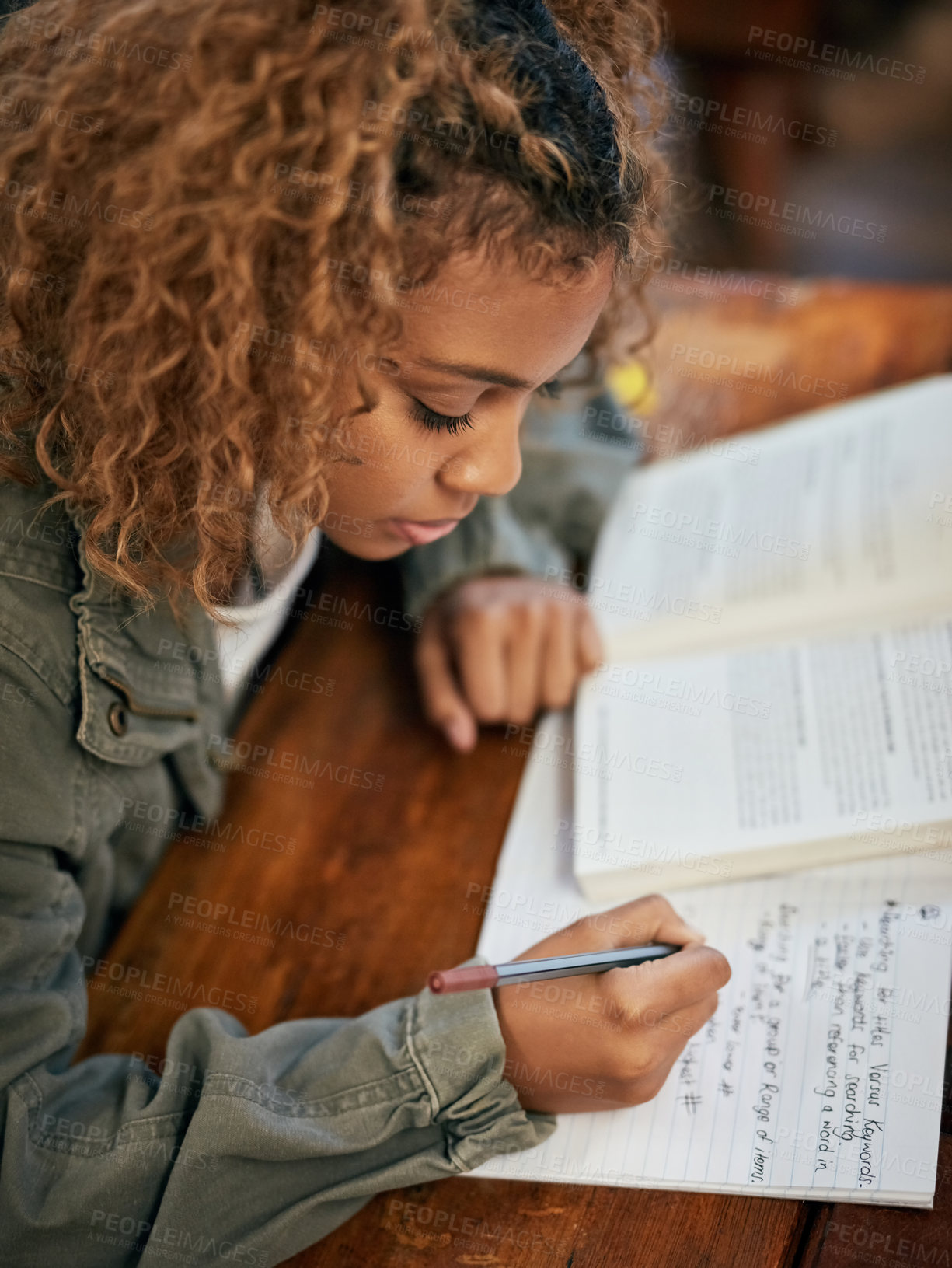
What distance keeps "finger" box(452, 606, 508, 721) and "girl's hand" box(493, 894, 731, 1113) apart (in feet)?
0.82

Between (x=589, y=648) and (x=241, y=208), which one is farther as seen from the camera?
(x=589, y=648)

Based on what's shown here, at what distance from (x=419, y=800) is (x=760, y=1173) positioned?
0.36 m

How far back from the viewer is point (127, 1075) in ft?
2.13

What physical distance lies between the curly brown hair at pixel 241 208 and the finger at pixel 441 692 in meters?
0.25

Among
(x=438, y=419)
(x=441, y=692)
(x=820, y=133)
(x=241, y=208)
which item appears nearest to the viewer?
(x=241, y=208)

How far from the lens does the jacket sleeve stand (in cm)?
59

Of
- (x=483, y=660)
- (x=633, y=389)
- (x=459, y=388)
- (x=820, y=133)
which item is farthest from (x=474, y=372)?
(x=820, y=133)

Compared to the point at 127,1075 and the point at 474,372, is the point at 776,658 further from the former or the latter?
the point at 127,1075

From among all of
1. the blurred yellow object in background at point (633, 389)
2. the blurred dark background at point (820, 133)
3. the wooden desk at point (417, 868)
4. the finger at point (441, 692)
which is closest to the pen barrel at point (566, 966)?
the wooden desk at point (417, 868)

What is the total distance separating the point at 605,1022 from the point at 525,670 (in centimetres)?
33

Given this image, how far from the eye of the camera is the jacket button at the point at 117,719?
72 centimetres

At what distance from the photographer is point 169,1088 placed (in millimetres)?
623

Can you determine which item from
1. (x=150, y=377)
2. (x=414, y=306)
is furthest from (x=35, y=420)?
(x=414, y=306)

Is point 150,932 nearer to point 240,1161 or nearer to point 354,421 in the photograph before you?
point 240,1161
